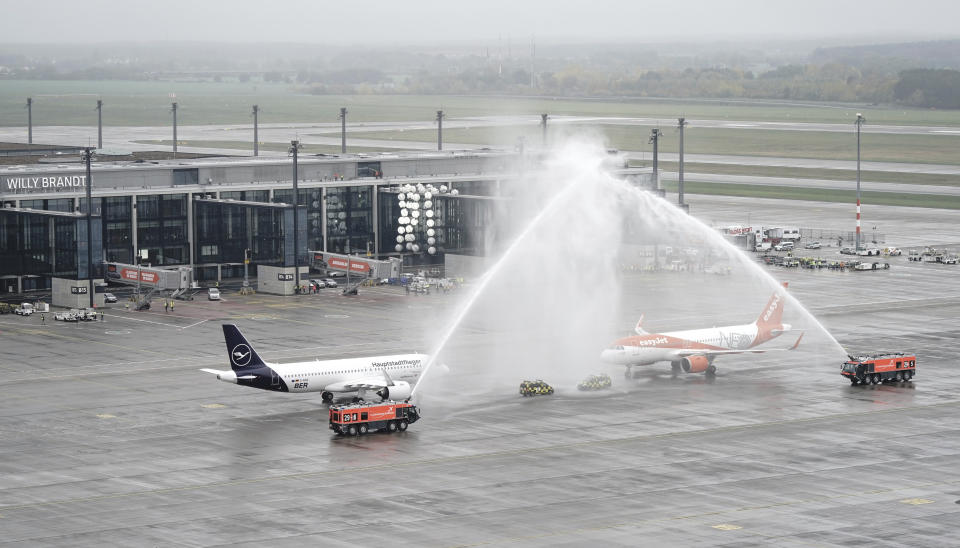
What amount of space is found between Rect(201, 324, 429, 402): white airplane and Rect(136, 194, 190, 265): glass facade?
2453 inches

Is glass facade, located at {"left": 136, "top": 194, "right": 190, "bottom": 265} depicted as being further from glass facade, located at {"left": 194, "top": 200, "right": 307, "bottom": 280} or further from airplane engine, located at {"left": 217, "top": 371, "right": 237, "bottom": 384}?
airplane engine, located at {"left": 217, "top": 371, "right": 237, "bottom": 384}

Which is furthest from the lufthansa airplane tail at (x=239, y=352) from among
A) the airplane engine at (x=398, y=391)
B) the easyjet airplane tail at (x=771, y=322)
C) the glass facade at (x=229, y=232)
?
the glass facade at (x=229, y=232)

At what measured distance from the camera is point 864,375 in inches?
3826

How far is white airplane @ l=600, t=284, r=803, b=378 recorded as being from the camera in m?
100

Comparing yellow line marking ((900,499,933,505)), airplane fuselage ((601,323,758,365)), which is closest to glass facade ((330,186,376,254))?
airplane fuselage ((601,323,758,365))

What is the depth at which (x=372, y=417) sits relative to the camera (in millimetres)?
83062

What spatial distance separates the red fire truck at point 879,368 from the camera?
318 ft

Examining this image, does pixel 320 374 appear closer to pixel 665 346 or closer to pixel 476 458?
pixel 476 458

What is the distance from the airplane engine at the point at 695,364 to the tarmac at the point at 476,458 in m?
0.77

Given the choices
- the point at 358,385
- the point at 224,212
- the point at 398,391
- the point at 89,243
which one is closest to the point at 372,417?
the point at 398,391

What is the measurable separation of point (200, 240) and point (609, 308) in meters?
45.4

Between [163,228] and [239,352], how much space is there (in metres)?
65.3

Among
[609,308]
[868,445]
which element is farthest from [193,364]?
[868,445]

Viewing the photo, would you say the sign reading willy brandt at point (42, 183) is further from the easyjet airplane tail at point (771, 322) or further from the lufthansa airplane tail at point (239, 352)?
the easyjet airplane tail at point (771, 322)
